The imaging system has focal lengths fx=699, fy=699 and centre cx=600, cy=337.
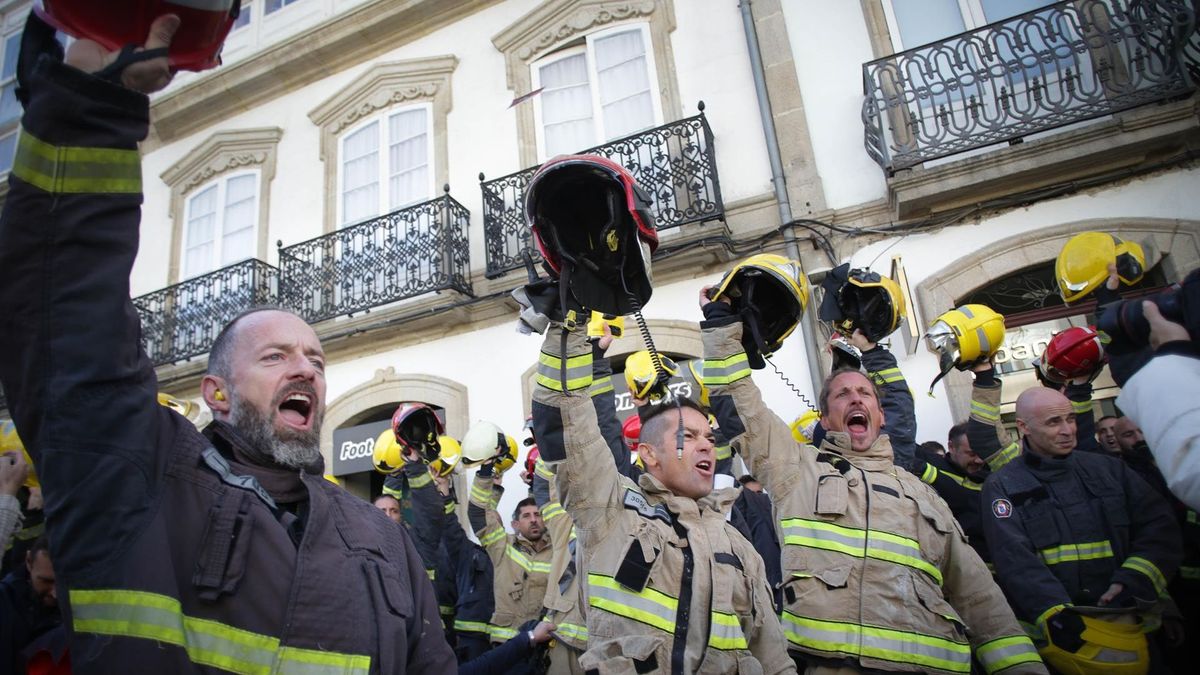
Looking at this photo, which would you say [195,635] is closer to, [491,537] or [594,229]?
[594,229]

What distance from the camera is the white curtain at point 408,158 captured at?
10.1 metres

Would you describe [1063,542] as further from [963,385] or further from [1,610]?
[1,610]

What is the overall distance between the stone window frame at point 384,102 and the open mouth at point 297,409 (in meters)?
8.43

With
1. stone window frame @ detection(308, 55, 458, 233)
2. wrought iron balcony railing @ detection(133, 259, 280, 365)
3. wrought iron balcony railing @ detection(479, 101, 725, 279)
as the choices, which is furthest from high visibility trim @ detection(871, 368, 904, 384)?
wrought iron balcony railing @ detection(133, 259, 280, 365)

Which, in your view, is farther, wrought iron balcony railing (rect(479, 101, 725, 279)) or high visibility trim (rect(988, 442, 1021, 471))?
wrought iron balcony railing (rect(479, 101, 725, 279))

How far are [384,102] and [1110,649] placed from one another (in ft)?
34.6

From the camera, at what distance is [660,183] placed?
27.1ft

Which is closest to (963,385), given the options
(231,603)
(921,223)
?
(921,223)

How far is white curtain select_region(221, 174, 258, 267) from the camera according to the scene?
1115 cm

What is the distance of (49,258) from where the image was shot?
1.25 m

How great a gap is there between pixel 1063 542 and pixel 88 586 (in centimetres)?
408

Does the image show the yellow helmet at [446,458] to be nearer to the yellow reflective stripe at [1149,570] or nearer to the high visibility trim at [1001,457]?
the high visibility trim at [1001,457]

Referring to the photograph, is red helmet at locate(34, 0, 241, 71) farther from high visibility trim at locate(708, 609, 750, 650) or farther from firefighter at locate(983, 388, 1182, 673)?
firefighter at locate(983, 388, 1182, 673)

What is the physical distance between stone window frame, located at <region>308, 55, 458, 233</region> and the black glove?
28.4 ft
